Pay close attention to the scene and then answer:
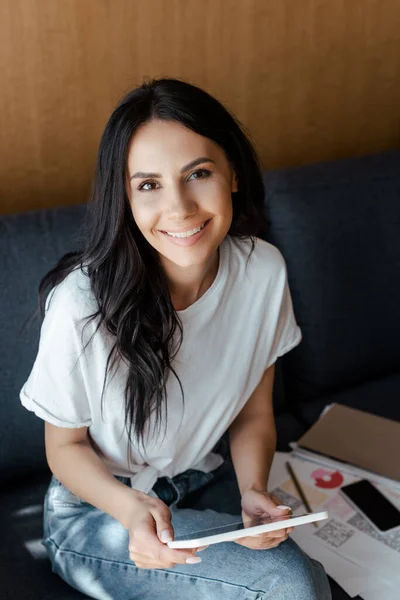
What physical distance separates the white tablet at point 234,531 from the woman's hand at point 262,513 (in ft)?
0.11

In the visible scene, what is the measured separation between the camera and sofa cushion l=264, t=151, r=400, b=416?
5.94 ft

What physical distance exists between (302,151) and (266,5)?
15.6 inches

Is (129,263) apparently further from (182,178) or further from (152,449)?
(152,449)

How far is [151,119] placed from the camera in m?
1.20

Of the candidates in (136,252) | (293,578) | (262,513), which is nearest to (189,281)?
(136,252)

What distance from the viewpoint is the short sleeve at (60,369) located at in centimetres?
124

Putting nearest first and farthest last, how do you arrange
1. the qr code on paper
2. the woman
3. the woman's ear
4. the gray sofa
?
the woman → the woman's ear → the qr code on paper → the gray sofa

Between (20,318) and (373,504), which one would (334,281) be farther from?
(20,318)

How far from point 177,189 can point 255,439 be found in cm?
50

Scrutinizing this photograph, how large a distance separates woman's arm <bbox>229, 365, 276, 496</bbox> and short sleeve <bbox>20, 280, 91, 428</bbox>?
0.30m

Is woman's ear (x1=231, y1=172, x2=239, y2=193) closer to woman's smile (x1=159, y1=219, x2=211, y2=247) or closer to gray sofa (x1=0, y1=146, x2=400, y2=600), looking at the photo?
woman's smile (x1=159, y1=219, x2=211, y2=247)

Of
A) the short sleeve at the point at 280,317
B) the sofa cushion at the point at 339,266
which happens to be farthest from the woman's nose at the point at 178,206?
the sofa cushion at the point at 339,266

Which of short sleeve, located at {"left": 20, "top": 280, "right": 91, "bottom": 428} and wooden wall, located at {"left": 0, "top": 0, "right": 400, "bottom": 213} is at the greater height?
wooden wall, located at {"left": 0, "top": 0, "right": 400, "bottom": 213}

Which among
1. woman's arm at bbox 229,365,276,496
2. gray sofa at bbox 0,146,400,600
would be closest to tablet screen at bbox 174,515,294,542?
woman's arm at bbox 229,365,276,496
